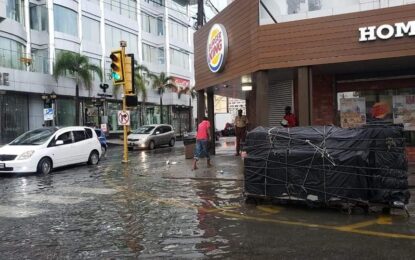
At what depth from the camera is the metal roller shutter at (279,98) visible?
59.1ft

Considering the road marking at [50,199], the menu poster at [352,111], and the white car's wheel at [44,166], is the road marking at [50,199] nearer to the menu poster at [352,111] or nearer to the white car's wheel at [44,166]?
the white car's wheel at [44,166]

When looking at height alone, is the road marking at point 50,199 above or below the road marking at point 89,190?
below

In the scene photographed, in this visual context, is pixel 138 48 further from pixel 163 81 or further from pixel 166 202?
pixel 166 202

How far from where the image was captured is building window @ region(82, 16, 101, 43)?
42753mm

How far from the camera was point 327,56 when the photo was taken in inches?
539

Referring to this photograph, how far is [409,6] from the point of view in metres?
12.8

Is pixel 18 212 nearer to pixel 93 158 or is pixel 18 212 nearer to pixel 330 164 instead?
pixel 330 164

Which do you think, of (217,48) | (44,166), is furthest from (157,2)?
(44,166)

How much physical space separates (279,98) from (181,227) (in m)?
11.4

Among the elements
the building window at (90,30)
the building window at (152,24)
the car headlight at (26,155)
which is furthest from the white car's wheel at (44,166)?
the building window at (152,24)

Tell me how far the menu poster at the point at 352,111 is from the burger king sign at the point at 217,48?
13.8 ft

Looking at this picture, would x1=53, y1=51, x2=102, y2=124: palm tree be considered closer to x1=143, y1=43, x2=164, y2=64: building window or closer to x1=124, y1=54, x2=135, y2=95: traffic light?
x1=143, y1=43, x2=164, y2=64: building window

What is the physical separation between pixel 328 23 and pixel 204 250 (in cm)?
905

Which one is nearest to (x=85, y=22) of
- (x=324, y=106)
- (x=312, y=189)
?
(x=324, y=106)
